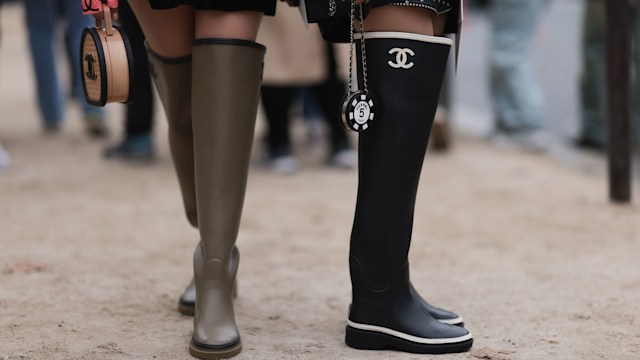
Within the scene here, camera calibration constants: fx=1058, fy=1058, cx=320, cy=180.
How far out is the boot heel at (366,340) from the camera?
7.86ft

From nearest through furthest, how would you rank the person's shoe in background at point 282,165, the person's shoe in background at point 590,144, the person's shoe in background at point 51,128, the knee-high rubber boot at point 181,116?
the knee-high rubber boot at point 181,116, the person's shoe in background at point 282,165, the person's shoe in background at point 590,144, the person's shoe in background at point 51,128

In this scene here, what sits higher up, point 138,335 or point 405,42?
point 405,42

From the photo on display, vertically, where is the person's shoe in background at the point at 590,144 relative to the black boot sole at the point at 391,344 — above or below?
below

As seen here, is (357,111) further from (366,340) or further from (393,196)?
(366,340)

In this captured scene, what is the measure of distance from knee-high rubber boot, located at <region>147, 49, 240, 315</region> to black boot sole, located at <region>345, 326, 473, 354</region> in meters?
0.33

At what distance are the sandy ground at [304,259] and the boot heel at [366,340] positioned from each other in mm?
37

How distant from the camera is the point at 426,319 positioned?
2389 mm

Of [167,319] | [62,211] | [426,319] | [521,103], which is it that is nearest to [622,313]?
[426,319]

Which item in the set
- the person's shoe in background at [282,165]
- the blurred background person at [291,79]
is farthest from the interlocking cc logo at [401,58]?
the person's shoe in background at [282,165]

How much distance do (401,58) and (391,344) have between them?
0.65 meters

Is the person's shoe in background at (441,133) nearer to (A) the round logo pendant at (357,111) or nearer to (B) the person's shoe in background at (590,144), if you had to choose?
(B) the person's shoe in background at (590,144)

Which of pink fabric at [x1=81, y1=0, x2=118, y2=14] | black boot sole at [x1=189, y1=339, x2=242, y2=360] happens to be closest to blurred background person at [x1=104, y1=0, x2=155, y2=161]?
pink fabric at [x1=81, y1=0, x2=118, y2=14]

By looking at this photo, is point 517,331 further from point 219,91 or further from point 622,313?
point 219,91

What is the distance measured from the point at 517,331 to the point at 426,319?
31 centimetres
